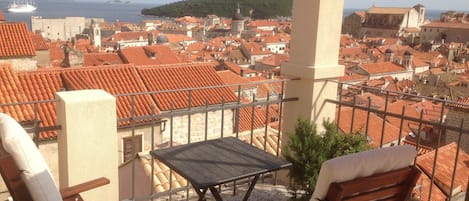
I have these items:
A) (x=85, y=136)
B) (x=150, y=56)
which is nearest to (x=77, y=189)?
(x=85, y=136)

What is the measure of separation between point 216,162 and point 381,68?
2428 inches

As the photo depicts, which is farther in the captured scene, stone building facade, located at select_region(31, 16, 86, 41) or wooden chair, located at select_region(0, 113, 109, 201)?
stone building facade, located at select_region(31, 16, 86, 41)

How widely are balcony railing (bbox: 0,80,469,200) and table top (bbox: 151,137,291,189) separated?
1.93 feet

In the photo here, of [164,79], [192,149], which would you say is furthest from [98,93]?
[164,79]

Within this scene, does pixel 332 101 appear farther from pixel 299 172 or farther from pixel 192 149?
pixel 192 149

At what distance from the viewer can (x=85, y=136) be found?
3.59 metres

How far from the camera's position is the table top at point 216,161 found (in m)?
3.08

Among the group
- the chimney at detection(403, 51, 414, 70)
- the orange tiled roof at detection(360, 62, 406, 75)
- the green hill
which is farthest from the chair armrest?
the green hill

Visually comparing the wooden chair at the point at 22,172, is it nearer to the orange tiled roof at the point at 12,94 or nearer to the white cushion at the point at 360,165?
the white cushion at the point at 360,165

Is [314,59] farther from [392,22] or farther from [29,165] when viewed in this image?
[392,22]

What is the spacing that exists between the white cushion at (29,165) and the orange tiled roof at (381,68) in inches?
2345

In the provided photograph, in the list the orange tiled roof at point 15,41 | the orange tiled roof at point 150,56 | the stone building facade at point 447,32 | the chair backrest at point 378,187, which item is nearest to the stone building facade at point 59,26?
the orange tiled roof at point 150,56

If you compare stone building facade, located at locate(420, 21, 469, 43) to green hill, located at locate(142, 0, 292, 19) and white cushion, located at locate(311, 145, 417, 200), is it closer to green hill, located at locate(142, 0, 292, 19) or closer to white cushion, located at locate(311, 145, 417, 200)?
green hill, located at locate(142, 0, 292, 19)

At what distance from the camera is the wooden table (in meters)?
3.07
